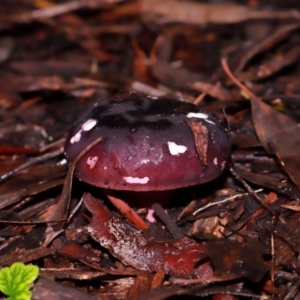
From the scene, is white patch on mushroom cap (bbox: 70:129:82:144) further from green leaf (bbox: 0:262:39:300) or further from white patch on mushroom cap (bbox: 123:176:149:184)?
green leaf (bbox: 0:262:39:300)

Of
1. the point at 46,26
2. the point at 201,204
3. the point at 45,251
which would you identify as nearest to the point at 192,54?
the point at 46,26

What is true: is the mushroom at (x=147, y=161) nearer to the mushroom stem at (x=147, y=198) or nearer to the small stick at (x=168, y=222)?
the small stick at (x=168, y=222)

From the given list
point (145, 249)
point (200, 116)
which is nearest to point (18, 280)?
point (145, 249)

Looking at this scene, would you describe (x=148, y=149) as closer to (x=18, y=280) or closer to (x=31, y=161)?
(x=18, y=280)

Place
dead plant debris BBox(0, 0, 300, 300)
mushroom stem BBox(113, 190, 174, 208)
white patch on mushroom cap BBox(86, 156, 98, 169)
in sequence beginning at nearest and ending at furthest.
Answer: dead plant debris BBox(0, 0, 300, 300), white patch on mushroom cap BBox(86, 156, 98, 169), mushroom stem BBox(113, 190, 174, 208)

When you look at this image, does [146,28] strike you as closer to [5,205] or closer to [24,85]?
[24,85]

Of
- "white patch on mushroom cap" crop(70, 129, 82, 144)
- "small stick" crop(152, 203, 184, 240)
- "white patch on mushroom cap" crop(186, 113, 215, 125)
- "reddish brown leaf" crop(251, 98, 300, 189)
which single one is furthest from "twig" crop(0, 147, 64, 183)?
"reddish brown leaf" crop(251, 98, 300, 189)
